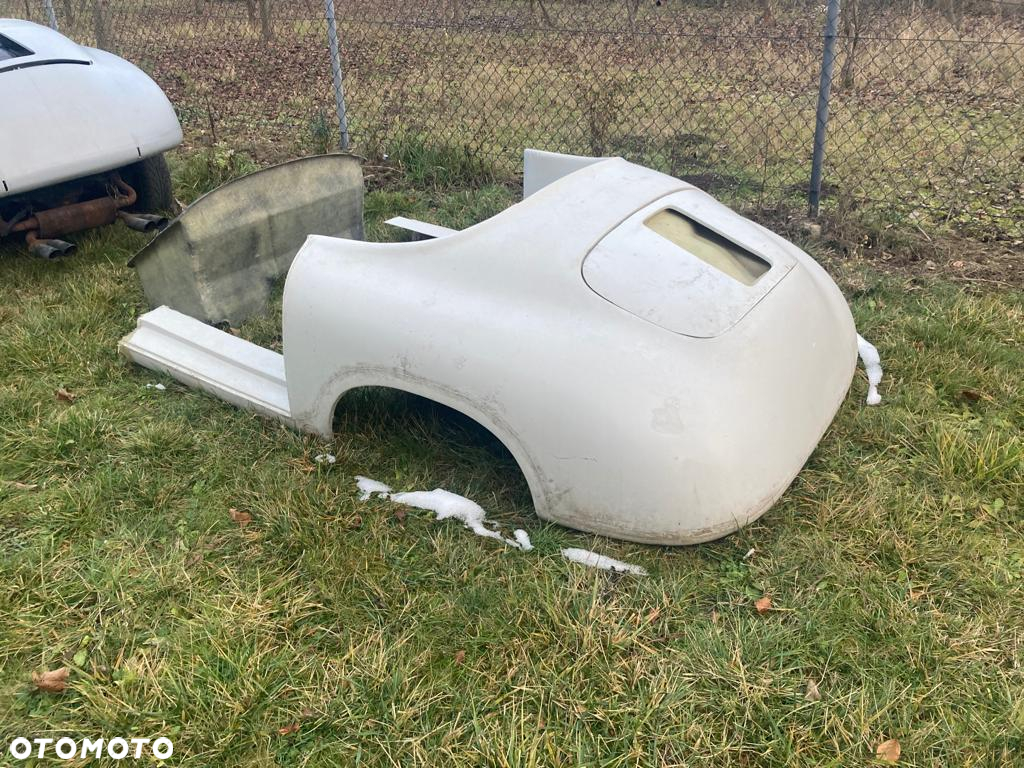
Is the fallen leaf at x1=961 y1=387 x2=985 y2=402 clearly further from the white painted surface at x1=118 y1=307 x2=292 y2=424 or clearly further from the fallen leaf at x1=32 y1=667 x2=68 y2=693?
the fallen leaf at x1=32 y1=667 x2=68 y2=693

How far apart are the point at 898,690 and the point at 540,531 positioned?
3.47ft

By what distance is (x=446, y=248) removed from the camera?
247 centimetres

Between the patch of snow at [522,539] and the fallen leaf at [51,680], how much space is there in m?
1.29

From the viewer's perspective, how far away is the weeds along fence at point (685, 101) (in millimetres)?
5180

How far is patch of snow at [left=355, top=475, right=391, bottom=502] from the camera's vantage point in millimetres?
2639

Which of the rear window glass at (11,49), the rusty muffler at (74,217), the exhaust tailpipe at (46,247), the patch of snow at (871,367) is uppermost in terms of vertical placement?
the rear window glass at (11,49)

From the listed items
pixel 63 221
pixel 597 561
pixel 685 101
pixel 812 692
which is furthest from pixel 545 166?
pixel 685 101

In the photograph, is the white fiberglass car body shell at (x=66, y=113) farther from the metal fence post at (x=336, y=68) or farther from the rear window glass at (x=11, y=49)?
the metal fence post at (x=336, y=68)

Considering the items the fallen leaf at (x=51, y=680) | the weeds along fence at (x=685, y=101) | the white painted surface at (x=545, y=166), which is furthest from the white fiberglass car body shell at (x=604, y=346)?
the weeds along fence at (x=685, y=101)

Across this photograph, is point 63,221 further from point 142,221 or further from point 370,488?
point 370,488

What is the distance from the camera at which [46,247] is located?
13.1 feet

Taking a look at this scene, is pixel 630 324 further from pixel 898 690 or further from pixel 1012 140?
pixel 1012 140

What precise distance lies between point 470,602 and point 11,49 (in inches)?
151

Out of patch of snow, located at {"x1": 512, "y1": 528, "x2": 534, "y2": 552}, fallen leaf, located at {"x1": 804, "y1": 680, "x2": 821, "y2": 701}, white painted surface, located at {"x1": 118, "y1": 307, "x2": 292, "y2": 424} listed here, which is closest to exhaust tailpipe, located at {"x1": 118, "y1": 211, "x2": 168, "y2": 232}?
white painted surface, located at {"x1": 118, "y1": 307, "x2": 292, "y2": 424}
